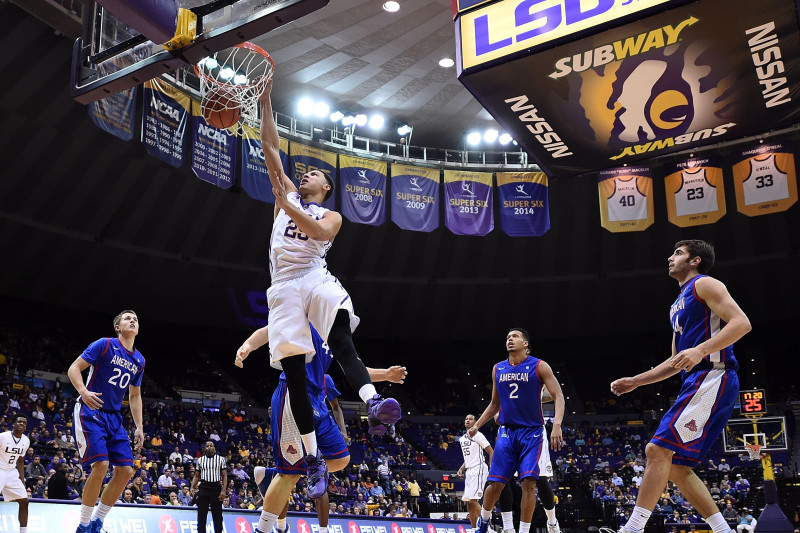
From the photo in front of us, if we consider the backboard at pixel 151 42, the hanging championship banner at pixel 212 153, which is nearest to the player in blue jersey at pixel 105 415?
the backboard at pixel 151 42

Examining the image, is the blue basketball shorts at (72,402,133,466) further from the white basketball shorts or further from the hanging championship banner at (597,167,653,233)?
the hanging championship banner at (597,167,653,233)

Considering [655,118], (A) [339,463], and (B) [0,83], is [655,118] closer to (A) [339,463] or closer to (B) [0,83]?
(A) [339,463]

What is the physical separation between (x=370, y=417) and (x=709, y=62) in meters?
6.95

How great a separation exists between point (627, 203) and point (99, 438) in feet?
54.2

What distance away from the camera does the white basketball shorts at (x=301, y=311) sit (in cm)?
495

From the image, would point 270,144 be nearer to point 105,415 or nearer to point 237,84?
point 237,84

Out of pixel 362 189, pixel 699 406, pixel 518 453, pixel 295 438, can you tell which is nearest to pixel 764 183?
pixel 362 189

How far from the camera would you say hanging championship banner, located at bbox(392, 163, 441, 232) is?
22.2 meters

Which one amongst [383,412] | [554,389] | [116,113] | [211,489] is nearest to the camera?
[383,412]

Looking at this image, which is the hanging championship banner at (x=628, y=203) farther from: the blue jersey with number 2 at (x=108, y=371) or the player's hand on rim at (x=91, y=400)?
the player's hand on rim at (x=91, y=400)

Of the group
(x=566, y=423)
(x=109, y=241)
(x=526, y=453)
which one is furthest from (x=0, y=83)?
(x=566, y=423)

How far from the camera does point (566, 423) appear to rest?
35875 mm

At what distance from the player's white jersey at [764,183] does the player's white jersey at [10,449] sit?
1770 centimetres

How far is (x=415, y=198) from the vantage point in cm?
2238
